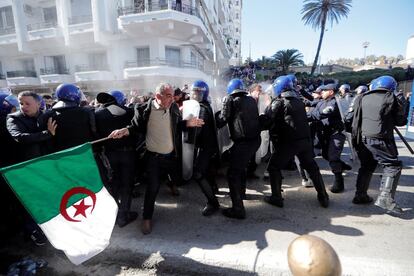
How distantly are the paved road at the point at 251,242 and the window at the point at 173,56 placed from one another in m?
17.1

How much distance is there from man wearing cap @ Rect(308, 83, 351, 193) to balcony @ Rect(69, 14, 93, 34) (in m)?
20.0

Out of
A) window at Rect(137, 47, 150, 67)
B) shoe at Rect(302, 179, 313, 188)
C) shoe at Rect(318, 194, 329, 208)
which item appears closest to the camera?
shoe at Rect(318, 194, 329, 208)

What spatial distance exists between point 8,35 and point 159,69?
15.6 metres

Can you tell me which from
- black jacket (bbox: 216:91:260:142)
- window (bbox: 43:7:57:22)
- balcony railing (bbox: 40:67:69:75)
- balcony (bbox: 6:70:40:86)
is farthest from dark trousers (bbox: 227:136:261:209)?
balcony (bbox: 6:70:40:86)

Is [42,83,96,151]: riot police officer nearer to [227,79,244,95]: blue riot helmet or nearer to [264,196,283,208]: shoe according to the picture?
[227,79,244,95]: blue riot helmet

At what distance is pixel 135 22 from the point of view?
17.6 m

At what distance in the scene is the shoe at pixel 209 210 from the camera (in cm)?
362

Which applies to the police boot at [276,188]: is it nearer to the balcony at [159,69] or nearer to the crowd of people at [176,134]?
the crowd of people at [176,134]

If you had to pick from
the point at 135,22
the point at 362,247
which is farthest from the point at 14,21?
the point at 362,247

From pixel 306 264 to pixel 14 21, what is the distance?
2909 cm

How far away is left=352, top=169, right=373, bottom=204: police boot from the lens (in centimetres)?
370

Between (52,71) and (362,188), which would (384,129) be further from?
(52,71)

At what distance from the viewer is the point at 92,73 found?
1986 centimetres

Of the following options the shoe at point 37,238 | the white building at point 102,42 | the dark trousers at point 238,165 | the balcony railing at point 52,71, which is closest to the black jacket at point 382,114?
the dark trousers at point 238,165
